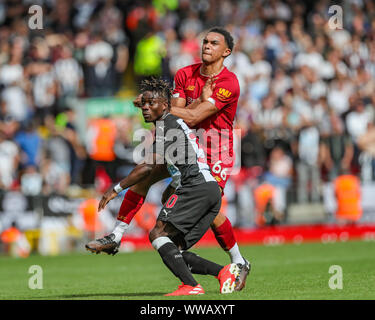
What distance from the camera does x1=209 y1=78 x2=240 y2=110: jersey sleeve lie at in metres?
9.75

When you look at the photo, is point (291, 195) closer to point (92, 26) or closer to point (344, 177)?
point (344, 177)

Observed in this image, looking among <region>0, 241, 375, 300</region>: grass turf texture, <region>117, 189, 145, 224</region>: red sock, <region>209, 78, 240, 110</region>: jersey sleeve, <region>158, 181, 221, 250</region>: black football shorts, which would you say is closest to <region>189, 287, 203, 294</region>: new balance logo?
<region>0, 241, 375, 300</region>: grass turf texture

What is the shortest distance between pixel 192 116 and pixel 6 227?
29.6ft

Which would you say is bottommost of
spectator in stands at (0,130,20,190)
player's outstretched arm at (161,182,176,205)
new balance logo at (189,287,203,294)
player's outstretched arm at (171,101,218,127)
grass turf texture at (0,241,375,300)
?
grass turf texture at (0,241,375,300)

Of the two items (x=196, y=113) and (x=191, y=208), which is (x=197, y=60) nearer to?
(x=196, y=113)

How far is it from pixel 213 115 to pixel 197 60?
1239cm

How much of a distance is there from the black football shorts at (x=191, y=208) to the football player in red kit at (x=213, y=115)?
0.57m

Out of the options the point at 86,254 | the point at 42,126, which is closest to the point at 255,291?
the point at 86,254

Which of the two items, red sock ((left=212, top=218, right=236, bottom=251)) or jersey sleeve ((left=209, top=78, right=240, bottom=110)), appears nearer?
jersey sleeve ((left=209, top=78, right=240, bottom=110))

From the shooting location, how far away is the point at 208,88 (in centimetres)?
989

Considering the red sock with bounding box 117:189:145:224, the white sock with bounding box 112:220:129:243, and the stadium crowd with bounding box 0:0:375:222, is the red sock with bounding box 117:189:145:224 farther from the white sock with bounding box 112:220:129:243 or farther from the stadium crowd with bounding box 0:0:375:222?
the stadium crowd with bounding box 0:0:375:222

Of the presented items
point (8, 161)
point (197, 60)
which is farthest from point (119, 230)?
point (197, 60)

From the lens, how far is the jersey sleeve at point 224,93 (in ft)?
32.0

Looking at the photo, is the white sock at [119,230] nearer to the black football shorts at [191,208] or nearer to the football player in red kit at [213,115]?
the football player in red kit at [213,115]
